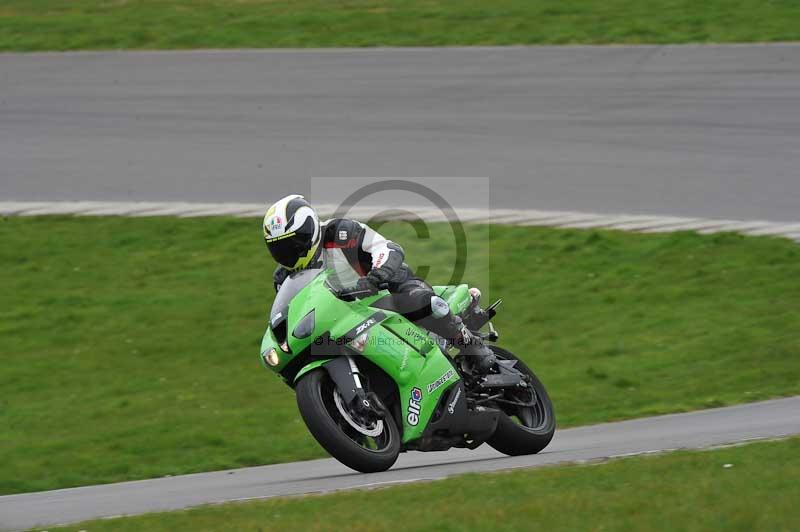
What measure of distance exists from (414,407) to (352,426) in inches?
21.2

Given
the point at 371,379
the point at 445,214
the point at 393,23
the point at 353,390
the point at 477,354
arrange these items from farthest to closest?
the point at 393,23 → the point at 445,214 → the point at 477,354 → the point at 371,379 → the point at 353,390

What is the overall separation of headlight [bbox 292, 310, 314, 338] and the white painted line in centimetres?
770

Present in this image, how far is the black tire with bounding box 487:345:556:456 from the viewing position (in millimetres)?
8828

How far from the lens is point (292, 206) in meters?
8.02

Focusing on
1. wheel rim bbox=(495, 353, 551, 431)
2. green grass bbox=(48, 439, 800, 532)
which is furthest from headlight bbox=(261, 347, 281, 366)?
wheel rim bbox=(495, 353, 551, 431)

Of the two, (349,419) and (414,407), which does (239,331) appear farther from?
(349,419)

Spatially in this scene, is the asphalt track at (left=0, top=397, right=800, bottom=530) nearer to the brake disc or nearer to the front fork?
the brake disc

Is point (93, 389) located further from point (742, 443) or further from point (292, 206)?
point (742, 443)

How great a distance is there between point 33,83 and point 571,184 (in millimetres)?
9828

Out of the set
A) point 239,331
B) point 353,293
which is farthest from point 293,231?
point 239,331

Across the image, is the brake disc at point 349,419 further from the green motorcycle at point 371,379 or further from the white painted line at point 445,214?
the white painted line at point 445,214

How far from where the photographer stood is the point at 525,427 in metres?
9.00

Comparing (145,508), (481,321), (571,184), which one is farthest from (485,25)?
(145,508)

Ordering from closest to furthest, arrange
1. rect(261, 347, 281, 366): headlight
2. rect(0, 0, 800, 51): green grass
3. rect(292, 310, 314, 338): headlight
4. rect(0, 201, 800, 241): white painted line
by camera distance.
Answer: rect(292, 310, 314, 338): headlight
rect(261, 347, 281, 366): headlight
rect(0, 201, 800, 241): white painted line
rect(0, 0, 800, 51): green grass
